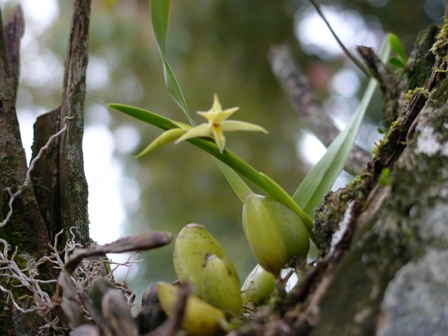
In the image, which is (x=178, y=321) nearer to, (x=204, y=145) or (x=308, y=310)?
(x=308, y=310)

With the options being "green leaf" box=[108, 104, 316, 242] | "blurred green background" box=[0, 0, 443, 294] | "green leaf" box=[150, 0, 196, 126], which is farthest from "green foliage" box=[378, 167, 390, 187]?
"blurred green background" box=[0, 0, 443, 294]

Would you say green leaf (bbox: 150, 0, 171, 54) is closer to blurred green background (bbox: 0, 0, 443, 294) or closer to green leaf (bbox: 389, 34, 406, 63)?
green leaf (bbox: 389, 34, 406, 63)

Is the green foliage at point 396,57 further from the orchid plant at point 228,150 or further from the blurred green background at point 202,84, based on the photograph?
the blurred green background at point 202,84

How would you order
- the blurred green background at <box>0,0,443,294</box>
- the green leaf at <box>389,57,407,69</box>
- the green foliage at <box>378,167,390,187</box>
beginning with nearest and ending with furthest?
the green foliage at <box>378,167,390,187</box>
the green leaf at <box>389,57,407,69</box>
the blurred green background at <box>0,0,443,294</box>

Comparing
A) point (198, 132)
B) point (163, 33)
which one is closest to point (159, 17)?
point (163, 33)

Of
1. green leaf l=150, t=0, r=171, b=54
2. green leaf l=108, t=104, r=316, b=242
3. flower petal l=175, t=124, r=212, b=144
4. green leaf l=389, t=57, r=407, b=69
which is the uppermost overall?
green leaf l=389, t=57, r=407, b=69

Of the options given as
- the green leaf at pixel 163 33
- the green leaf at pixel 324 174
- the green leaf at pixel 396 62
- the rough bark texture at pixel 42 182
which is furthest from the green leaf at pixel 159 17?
the green leaf at pixel 396 62
